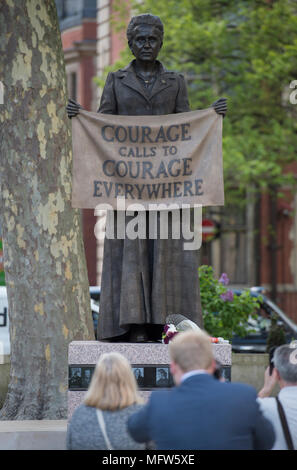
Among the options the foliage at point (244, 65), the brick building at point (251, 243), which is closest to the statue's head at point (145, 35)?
the foliage at point (244, 65)

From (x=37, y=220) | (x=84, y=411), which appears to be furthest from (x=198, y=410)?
(x=37, y=220)

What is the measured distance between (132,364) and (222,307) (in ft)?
20.8

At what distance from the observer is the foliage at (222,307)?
Result: 1349cm

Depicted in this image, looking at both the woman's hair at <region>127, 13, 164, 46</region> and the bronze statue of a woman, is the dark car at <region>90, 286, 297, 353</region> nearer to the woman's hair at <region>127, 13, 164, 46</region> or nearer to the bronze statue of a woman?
the bronze statue of a woman

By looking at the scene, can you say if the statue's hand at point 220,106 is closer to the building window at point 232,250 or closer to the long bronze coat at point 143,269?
the long bronze coat at point 143,269

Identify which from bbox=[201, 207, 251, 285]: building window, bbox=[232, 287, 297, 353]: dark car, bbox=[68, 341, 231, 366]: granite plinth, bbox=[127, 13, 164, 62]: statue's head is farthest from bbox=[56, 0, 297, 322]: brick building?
bbox=[68, 341, 231, 366]: granite plinth

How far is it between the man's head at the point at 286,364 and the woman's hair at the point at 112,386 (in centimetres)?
86

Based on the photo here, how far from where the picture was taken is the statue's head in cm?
779

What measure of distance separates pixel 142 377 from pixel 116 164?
1.74 m

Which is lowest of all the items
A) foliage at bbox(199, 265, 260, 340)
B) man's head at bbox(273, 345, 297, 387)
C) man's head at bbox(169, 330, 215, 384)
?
Answer: foliage at bbox(199, 265, 260, 340)

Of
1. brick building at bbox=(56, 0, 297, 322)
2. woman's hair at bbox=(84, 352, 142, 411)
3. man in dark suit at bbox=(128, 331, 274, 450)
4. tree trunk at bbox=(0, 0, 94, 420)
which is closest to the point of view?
man in dark suit at bbox=(128, 331, 274, 450)

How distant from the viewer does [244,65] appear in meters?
23.2

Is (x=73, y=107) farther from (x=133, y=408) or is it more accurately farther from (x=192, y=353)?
(x=192, y=353)
